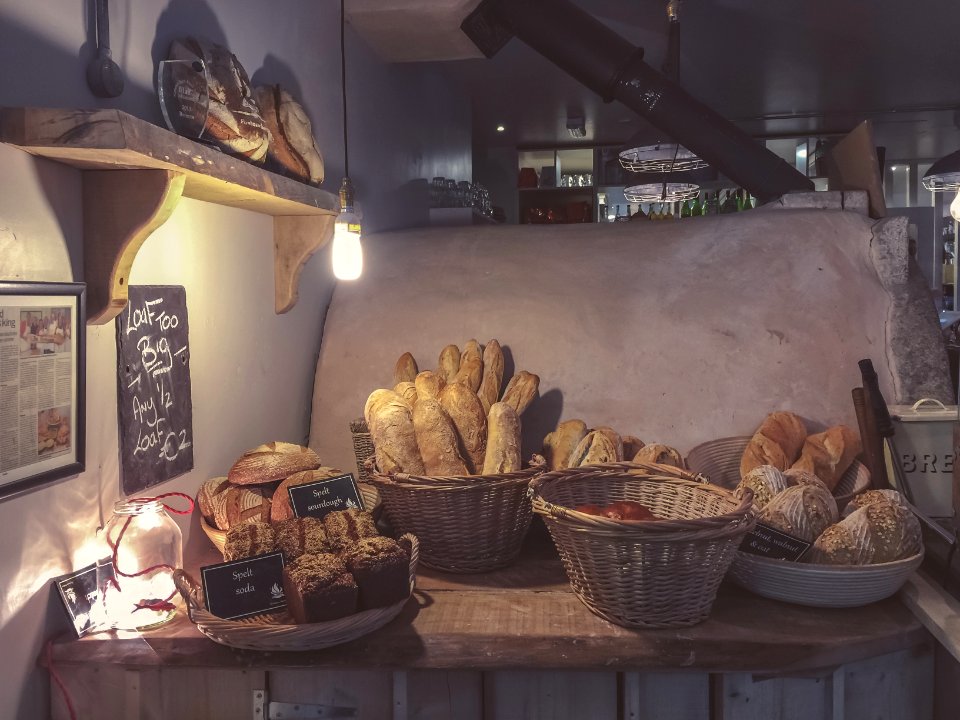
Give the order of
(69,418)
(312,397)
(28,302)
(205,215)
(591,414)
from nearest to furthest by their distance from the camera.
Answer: (28,302) < (69,418) < (205,215) < (591,414) < (312,397)

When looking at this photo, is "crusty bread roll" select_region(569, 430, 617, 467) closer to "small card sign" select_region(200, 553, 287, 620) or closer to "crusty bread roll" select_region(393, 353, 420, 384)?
"crusty bread roll" select_region(393, 353, 420, 384)

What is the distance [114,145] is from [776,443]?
172 cm

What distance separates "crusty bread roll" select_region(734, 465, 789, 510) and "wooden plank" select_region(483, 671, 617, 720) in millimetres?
538

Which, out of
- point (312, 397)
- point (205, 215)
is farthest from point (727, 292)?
point (205, 215)

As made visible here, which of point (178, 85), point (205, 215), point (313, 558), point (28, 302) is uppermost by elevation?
point (178, 85)

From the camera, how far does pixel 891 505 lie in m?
1.59

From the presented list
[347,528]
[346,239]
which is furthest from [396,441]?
[346,239]

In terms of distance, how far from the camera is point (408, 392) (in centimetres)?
217

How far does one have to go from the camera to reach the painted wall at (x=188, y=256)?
1276mm

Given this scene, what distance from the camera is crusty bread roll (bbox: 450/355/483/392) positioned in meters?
2.31

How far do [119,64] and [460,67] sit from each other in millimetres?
3619

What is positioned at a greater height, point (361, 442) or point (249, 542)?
point (361, 442)

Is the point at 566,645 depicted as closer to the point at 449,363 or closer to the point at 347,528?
the point at 347,528

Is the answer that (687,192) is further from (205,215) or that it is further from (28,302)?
(28,302)
